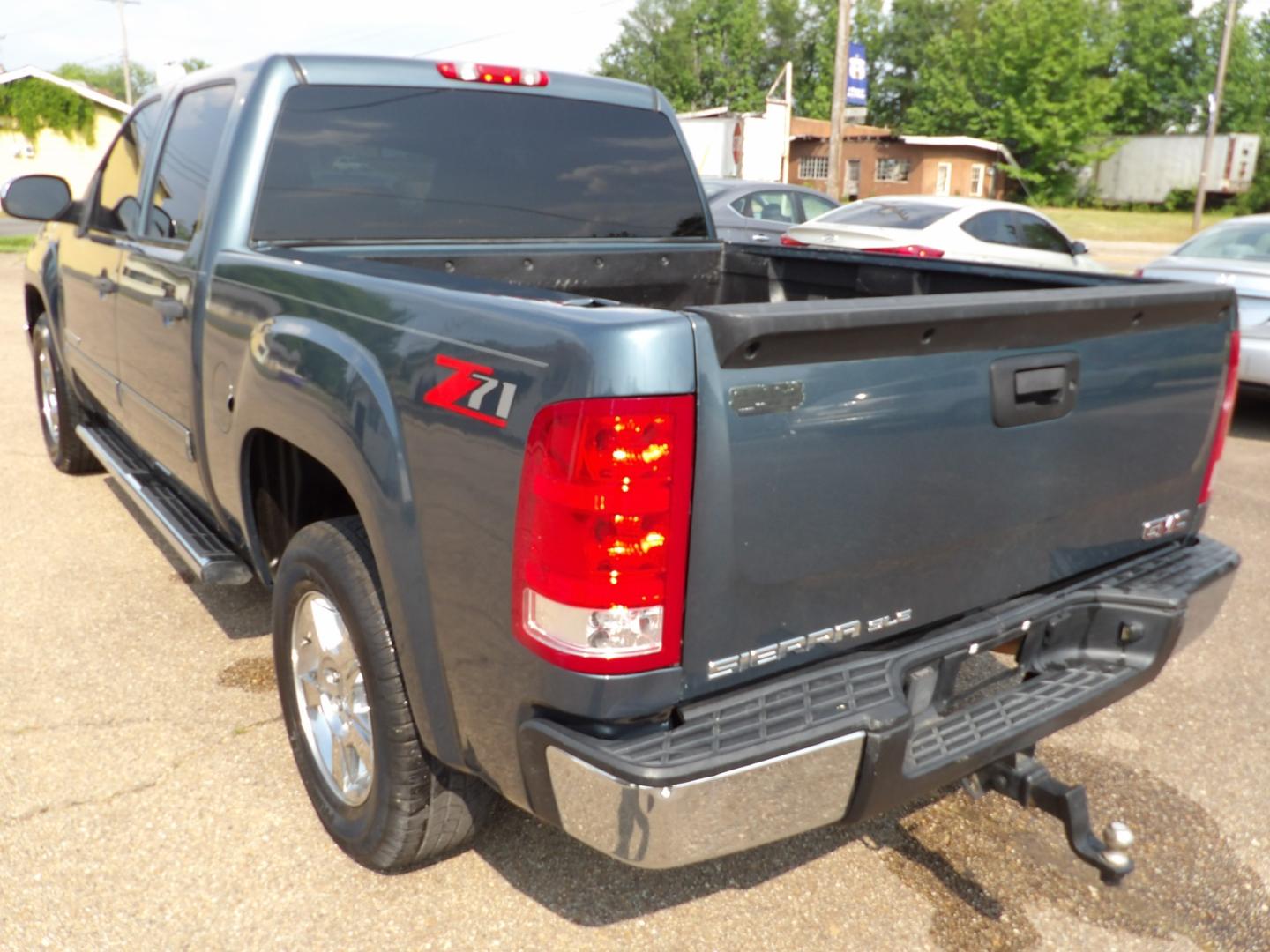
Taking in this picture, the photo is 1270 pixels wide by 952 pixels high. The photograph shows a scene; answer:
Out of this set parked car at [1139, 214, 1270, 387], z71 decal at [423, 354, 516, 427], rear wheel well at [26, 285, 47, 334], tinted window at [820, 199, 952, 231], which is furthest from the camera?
tinted window at [820, 199, 952, 231]

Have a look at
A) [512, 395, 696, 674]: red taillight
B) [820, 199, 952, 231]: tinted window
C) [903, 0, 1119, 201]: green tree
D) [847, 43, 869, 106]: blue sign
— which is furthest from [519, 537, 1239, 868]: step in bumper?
[903, 0, 1119, 201]: green tree

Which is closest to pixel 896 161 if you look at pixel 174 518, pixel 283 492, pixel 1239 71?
pixel 1239 71

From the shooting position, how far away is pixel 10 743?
3.35 m

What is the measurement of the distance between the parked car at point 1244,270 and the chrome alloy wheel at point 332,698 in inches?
242

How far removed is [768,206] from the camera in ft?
43.1

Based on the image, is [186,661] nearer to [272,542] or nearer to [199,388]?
[272,542]

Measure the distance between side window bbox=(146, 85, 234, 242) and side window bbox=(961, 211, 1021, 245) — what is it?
8.69 metres

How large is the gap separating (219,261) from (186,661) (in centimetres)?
151

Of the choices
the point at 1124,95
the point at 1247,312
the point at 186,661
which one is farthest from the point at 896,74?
the point at 186,661

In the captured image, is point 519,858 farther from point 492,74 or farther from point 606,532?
point 492,74

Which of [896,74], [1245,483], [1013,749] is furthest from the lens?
[896,74]

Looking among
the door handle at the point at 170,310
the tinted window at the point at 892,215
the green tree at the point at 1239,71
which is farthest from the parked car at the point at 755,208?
the green tree at the point at 1239,71

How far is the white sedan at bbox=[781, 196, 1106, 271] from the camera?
10711mm

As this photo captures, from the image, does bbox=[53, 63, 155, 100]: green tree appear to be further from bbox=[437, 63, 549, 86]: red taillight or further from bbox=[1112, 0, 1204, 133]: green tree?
bbox=[437, 63, 549, 86]: red taillight
